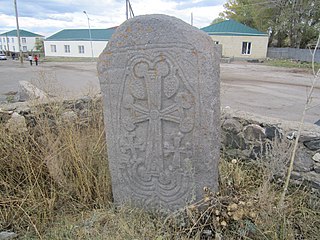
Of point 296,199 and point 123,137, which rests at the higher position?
point 123,137

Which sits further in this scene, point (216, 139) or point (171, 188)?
point (171, 188)

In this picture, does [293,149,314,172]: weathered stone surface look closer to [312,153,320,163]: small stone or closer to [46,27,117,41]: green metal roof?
[312,153,320,163]: small stone

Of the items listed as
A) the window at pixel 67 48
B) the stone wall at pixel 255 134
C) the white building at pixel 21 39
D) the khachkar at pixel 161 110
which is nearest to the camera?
the khachkar at pixel 161 110

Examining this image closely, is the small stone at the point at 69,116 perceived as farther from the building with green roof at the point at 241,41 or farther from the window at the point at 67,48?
the window at the point at 67,48

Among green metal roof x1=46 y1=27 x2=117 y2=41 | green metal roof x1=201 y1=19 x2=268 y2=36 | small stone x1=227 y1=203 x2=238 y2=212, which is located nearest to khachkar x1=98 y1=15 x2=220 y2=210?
small stone x1=227 y1=203 x2=238 y2=212

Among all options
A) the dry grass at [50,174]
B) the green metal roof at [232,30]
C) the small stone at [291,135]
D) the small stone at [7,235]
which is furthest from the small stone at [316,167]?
the green metal roof at [232,30]

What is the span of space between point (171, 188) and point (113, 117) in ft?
2.45

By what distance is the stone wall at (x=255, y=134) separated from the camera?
2.31 m

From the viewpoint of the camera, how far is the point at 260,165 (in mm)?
2543

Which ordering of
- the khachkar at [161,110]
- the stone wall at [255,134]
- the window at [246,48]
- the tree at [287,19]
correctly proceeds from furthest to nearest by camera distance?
the window at [246,48] < the tree at [287,19] < the stone wall at [255,134] < the khachkar at [161,110]

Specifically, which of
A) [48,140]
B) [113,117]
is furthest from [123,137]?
[48,140]

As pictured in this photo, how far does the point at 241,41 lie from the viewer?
28531 millimetres

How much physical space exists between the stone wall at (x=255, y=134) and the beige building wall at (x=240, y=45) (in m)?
27.3

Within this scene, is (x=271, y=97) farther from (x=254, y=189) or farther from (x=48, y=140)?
(x=48, y=140)
